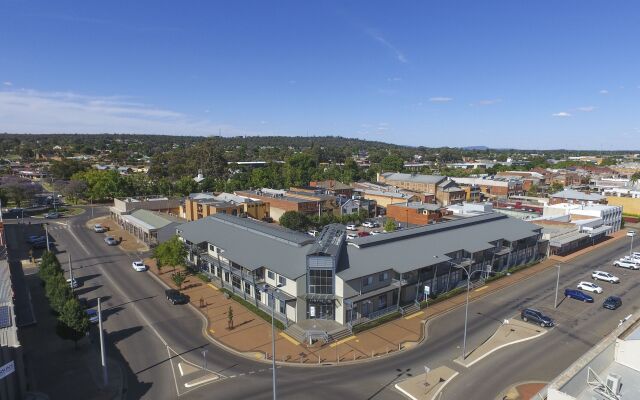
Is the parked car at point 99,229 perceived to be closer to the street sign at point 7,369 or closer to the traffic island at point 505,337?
the street sign at point 7,369

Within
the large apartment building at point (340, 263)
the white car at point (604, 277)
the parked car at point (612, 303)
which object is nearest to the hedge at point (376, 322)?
the large apartment building at point (340, 263)

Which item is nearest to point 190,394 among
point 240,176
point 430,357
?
point 430,357

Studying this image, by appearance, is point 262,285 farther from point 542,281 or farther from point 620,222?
point 620,222

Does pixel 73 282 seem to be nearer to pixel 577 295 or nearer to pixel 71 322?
pixel 71 322

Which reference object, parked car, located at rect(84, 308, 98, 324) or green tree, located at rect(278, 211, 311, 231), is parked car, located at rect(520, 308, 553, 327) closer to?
parked car, located at rect(84, 308, 98, 324)

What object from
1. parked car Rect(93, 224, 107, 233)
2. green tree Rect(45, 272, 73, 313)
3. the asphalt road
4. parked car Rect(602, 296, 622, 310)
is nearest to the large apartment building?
the asphalt road

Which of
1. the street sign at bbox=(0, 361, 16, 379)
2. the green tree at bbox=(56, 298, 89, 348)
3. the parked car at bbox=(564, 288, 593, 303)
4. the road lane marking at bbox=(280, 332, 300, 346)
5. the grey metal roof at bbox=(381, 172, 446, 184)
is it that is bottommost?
the road lane marking at bbox=(280, 332, 300, 346)

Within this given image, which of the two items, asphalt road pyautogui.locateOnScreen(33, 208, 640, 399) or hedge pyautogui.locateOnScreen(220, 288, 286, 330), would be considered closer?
asphalt road pyautogui.locateOnScreen(33, 208, 640, 399)
